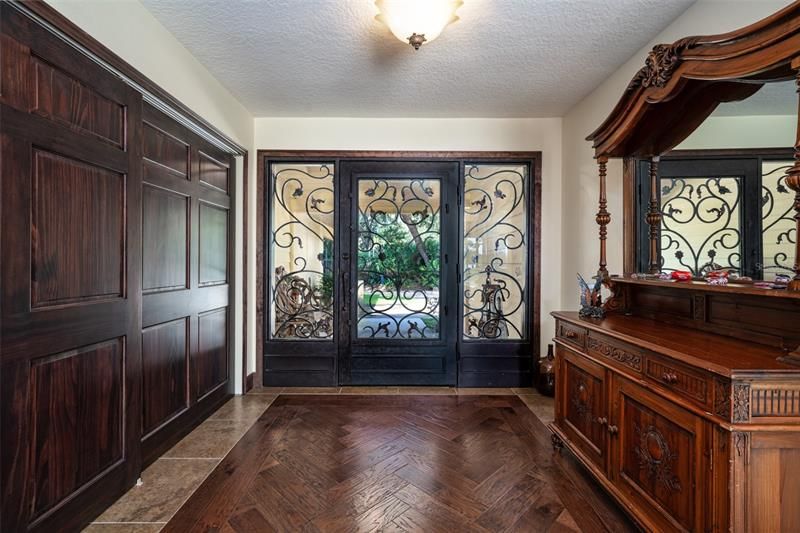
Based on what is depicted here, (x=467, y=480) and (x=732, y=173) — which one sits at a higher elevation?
(x=732, y=173)

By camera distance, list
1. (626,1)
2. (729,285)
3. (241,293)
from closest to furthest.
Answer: (729,285) < (626,1) < (241,293)

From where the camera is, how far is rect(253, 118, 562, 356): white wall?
3670 millimetres

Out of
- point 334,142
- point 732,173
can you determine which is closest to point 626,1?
point 732,173

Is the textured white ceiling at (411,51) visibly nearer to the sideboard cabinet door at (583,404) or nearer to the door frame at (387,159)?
the door frame at (387,159)

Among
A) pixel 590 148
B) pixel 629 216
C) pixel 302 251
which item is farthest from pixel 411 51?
pixel 302 251

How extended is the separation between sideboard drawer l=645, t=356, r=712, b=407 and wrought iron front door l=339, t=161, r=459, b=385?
222cm

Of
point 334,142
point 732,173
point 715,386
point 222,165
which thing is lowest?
point 715,386

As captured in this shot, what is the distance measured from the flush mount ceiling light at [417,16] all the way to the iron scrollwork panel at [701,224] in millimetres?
1560

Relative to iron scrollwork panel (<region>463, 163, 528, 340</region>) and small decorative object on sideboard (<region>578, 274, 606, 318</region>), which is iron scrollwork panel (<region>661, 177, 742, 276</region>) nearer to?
small decorative object on sideboard (<region>578, 274, 606, 318</region>)

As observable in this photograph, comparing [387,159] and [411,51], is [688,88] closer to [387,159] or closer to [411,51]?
[411,51]

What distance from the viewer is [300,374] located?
3.71 metres

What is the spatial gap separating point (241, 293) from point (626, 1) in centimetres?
351

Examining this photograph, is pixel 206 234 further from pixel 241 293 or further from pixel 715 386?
pixel 715 386

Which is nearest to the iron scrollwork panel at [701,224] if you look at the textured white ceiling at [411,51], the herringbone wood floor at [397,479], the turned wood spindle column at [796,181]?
the turned wood spindle column at [796,181]
